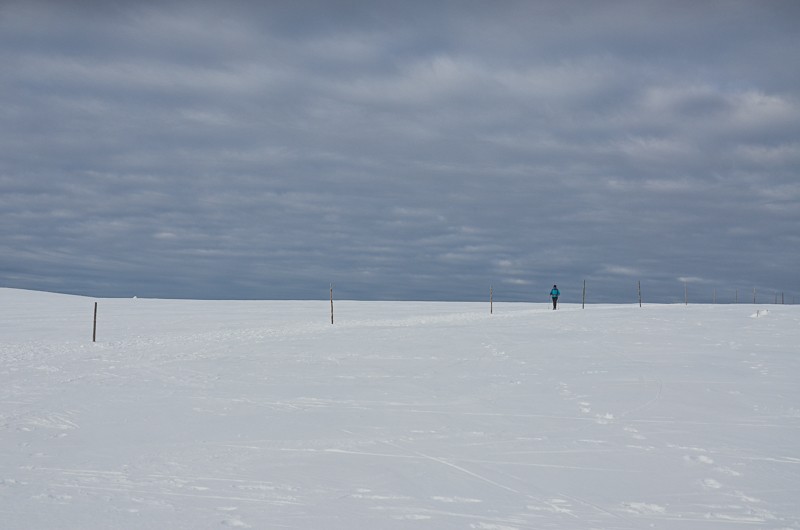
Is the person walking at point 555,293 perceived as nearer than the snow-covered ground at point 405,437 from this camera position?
No

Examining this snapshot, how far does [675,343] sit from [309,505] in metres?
19.3

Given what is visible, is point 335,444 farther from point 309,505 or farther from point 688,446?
point 688,446

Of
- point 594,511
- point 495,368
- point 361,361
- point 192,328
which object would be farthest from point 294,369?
point 192,328

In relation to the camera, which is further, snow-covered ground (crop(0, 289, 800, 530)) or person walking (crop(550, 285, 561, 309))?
person walking (crop(550, 285, 561, 309))

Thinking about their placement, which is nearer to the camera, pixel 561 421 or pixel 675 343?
pixel 561 421

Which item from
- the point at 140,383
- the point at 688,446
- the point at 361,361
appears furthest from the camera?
the point at 361,361

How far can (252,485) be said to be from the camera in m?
7.80

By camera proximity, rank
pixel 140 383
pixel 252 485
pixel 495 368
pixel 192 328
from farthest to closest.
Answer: pixel 192 328 < pixel 495 368 < pixel 140 383 < pixel 252 485

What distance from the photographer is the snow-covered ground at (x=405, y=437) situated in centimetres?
699

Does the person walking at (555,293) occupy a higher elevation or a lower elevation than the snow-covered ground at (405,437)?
higher

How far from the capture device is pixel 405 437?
10375 mm

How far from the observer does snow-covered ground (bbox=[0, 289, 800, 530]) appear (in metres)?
6.99

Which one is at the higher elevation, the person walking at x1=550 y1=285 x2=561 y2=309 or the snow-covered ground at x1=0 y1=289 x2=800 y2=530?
the person walking at x1=550 y1=285 x2=561 y2=309

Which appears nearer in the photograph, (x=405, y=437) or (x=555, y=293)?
(x=405, y=437)
